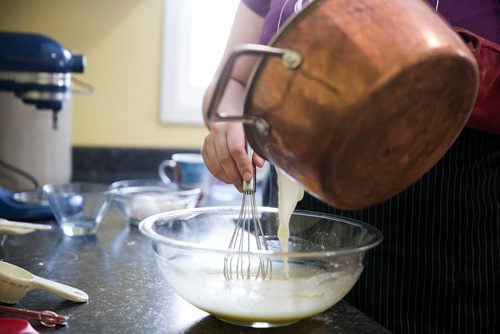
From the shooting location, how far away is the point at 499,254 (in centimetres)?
76

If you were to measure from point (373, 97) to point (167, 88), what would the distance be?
4.67 ft

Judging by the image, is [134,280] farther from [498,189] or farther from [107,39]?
[107,39]

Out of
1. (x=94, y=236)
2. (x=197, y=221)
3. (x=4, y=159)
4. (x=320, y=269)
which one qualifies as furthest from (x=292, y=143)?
(x=4, y=159)

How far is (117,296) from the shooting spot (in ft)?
2.30

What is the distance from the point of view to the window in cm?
180

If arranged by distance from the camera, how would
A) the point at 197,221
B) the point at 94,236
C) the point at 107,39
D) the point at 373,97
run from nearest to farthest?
the point at 373,97, the point at 197,221, the point at 94,236, the point at 107,39

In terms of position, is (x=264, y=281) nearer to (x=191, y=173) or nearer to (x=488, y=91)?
(x=488, y=91)

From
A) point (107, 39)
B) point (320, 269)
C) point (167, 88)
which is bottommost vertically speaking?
point (320, 269)

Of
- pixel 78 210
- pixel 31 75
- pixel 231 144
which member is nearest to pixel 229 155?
pixel 231 144

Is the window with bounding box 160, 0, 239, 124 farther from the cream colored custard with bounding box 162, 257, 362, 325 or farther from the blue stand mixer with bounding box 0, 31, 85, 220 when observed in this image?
the cream colored custard with bounding box 162, 257, 362, 325

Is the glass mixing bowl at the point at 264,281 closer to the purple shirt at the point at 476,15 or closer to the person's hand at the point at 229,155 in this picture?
the person's hand at the point at 229,155

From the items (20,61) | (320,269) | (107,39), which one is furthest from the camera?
(107,39)

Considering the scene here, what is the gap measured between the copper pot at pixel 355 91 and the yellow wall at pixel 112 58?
1.34m

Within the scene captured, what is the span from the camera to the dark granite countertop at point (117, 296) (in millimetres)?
611
